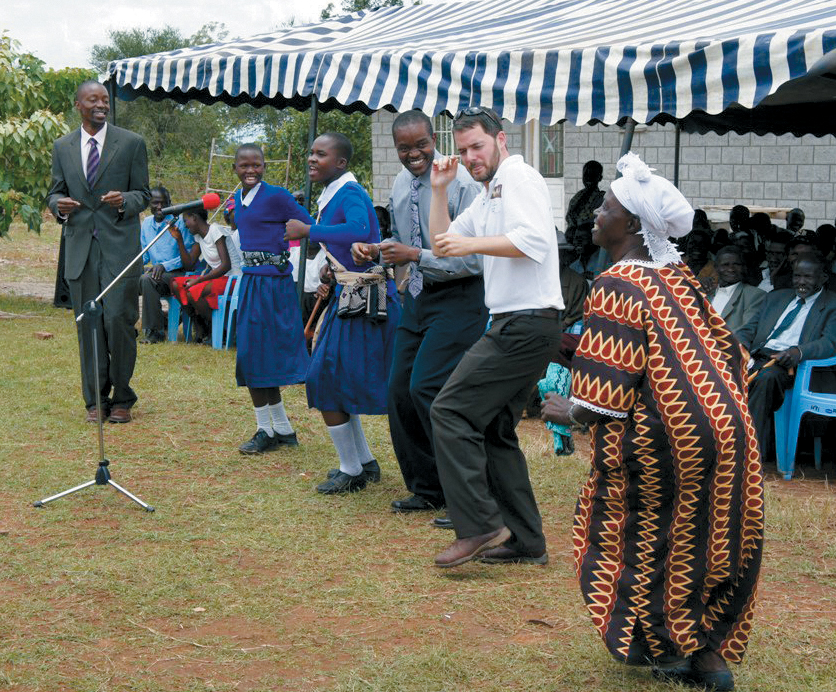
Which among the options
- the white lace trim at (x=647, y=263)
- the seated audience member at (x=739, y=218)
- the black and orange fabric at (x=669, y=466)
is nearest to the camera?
the black and orange fabric at (x=669, y=466)

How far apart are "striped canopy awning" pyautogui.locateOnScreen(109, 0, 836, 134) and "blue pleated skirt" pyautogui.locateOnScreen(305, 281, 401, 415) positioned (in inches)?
86.9

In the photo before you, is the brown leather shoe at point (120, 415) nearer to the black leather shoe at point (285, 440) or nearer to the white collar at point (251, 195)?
the black leather shoe at point (285, 440)

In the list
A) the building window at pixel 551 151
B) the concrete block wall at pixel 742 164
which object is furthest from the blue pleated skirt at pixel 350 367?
the building window at pixel 551 151

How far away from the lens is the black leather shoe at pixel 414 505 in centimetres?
597

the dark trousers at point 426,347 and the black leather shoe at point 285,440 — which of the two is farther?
the black leather shoe at point 285,440

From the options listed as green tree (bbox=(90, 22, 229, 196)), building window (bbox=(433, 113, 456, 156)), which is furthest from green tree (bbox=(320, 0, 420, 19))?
building window (bbox=(433, 113, 456, 156))

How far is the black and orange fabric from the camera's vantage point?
11.5 feet

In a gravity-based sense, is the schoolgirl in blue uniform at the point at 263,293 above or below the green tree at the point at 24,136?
below

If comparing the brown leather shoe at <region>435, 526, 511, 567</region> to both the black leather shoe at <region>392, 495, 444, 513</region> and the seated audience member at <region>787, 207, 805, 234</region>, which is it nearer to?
the black leather shoe at <region>392, 495, 444, 513</region>

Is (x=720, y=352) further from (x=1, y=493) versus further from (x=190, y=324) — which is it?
(x=190, y=324)

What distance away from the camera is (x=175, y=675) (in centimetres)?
394

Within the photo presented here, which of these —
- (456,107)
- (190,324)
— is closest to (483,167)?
(456,107)

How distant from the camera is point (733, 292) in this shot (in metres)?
7.98

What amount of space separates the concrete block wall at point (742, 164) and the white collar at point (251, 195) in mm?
9672
